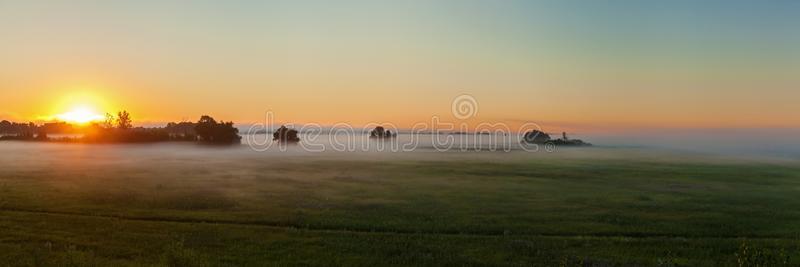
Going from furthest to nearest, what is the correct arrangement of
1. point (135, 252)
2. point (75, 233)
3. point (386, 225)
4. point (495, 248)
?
1. point (386, 225)
2. point (75, 233)
3. point (495, 248)
4. point (135, 252)

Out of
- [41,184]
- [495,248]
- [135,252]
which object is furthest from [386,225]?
[41,184]

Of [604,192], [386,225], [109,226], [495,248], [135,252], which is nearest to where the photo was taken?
[135,252]

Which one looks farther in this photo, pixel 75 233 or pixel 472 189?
pixel 472 189

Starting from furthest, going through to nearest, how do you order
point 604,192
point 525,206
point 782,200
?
point 604,192
point 782,200
point 525,206

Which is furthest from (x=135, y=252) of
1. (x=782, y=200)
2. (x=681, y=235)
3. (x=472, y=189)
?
(x=782, y=200)

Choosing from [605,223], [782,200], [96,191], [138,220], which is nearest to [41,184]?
[96,191]

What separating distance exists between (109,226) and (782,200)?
50.4m

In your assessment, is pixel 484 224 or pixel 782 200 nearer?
pixel 484 224

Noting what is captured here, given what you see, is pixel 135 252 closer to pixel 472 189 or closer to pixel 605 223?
pixel 605 223

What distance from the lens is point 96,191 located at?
46.4 metres

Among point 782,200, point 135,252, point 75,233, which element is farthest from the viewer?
point 782,200

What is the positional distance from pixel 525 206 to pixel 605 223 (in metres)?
7.84

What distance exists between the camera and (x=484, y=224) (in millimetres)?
31781

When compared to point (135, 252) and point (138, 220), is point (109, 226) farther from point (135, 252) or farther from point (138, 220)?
point (135, 252)
